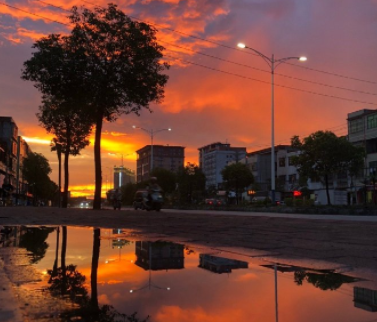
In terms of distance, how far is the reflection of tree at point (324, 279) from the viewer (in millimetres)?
3905

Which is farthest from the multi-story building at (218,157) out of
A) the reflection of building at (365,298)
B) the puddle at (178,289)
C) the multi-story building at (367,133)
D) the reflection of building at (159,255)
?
the reflection of building at (365,298)

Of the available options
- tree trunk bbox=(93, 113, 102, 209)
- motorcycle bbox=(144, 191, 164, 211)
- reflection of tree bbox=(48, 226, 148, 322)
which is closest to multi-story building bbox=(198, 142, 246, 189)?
motorcycle bbox=(144, 191, 164, 211)

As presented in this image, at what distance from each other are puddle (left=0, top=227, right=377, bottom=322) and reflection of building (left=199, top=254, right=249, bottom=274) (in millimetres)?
12

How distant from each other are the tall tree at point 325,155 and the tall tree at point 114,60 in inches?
1084

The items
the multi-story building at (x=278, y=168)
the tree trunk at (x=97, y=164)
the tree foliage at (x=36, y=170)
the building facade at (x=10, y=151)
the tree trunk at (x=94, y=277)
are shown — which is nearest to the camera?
the tree trunk at (x=94, y=277)

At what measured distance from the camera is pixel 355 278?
14.0ft

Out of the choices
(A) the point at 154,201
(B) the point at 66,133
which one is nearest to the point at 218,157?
(B) the point at 66,133

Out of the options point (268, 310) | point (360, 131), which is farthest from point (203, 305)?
point (360, 131)

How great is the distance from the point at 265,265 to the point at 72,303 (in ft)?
8.47

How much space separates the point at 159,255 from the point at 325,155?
4435 cm

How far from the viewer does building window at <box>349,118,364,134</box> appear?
6597 centimetres

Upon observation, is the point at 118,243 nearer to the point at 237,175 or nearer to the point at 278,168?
the point at 237,175

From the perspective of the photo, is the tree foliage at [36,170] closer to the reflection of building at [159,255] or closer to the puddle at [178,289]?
the reflection of building at [159,255]

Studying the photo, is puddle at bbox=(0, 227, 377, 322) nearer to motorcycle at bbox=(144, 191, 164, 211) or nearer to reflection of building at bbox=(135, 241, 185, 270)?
reflection of building at bbox=(135, 241, 185, 270)
